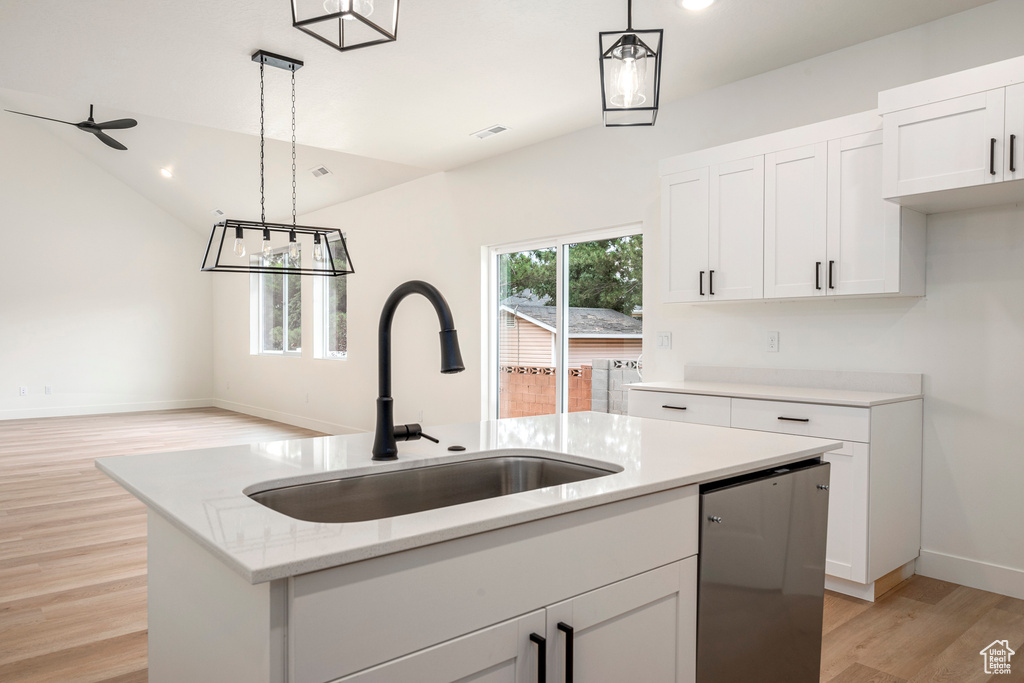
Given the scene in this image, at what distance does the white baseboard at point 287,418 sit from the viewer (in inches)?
286

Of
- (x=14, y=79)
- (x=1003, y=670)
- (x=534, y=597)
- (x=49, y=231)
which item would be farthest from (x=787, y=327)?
(x=49, y=231)

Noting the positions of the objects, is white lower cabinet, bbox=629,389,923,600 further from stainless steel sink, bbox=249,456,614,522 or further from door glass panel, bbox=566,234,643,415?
stainless steel sink, bbox=249,456,614,522

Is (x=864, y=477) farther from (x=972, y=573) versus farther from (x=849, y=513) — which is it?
(x=972, y=573)

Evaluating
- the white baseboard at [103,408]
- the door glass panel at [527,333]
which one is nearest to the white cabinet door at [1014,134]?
the door glass panel at [527,333]

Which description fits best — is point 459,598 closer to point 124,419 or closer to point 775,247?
point 775,247

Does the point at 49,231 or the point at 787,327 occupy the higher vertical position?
the point at 49,231

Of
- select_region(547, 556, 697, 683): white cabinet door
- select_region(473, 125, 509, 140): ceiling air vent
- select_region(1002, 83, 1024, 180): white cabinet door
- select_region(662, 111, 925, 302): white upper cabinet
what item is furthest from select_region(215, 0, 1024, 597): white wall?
select_region(547, 556, 697, 683): white cabinet door

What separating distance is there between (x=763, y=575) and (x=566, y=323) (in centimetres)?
341

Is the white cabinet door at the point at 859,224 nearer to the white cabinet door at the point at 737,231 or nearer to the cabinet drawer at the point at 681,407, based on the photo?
the white cabinet door at the point at 737,231

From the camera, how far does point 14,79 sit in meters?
3.83

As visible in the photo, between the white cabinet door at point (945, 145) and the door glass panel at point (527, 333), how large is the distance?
8.68 ft

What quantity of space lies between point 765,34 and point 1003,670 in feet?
9.50

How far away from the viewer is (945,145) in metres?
2.62

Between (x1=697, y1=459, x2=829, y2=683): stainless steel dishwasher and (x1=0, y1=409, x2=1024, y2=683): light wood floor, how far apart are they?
2.39ft
